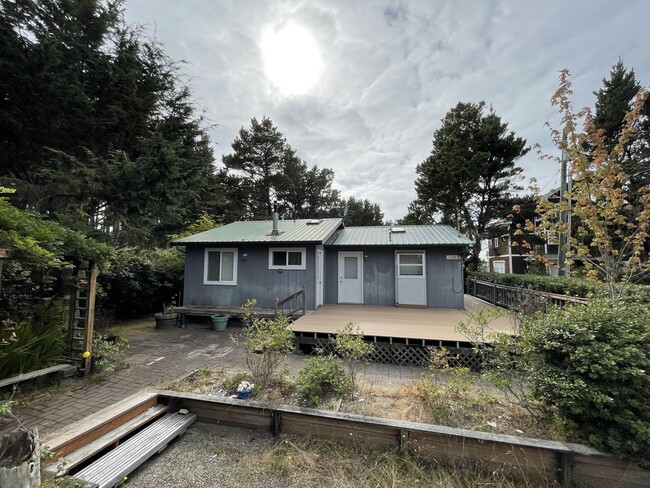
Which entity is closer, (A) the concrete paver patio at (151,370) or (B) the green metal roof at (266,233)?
(A) the concrete paver patio at (151,370)

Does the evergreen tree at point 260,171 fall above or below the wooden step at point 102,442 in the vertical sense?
above

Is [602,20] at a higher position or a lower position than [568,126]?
higher

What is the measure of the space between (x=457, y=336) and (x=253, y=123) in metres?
23.6

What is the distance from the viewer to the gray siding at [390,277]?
9.10 m

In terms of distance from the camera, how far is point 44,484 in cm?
199

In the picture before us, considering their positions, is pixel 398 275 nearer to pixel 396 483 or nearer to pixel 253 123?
pixel 396 483

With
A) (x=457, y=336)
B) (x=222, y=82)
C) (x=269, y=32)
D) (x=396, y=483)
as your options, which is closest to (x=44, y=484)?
(x=396, y=483)

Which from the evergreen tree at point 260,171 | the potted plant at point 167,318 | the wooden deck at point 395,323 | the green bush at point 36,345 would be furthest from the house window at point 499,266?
the green bush at point 36,345

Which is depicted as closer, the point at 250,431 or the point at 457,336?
the point at 250,431

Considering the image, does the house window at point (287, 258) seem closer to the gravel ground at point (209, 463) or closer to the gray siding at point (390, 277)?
the gray siding at point (390, 277)

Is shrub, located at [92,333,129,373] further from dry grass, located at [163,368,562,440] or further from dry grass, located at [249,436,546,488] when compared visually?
dry grass, located at [249,436,546,488]

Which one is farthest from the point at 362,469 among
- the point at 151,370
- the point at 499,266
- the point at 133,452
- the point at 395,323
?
the point at 499,266

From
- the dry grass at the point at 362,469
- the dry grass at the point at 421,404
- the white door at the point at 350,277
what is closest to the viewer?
the dry grass at the point at 362,469

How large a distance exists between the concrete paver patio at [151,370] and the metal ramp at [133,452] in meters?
1.05
